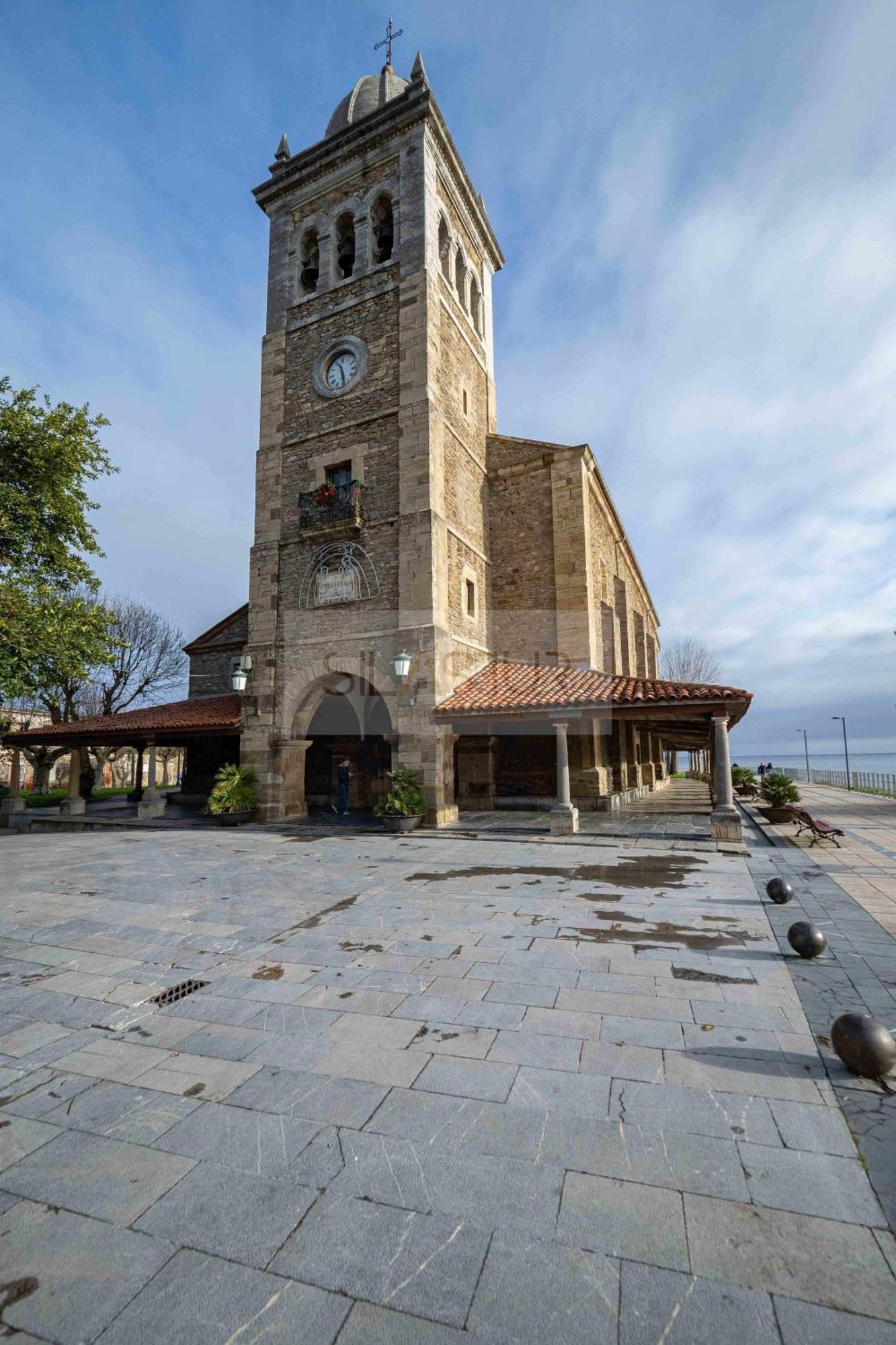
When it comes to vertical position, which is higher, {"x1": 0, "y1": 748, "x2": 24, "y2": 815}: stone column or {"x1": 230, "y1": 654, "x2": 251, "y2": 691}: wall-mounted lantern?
{"x1": 230, "y1": 654, "x2": 251, "y2": 691}: wall-mounted lantern

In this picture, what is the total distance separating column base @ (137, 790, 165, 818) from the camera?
18.1 meters

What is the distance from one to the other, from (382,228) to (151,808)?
19258 mm

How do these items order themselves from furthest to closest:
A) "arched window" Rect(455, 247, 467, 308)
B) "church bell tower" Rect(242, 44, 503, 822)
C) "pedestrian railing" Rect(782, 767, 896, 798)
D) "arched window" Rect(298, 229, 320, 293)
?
"pedestrian railing" Rect(782, 767, 896, 798)
"arched window" Rect(455, 247, 467, 308)
"arched window" Rect(298, 229, 320, 293)
"church bell tower" Rect(242, 44, 503, 822)

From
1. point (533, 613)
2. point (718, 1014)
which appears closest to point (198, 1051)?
point (718, 1014)

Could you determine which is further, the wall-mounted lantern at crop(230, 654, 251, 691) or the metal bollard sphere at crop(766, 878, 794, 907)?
the wall-mounted lantern at crop(230, 654, 251, 691)

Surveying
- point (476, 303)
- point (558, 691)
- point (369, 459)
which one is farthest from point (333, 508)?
point (476, 303)

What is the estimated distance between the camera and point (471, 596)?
17.4m

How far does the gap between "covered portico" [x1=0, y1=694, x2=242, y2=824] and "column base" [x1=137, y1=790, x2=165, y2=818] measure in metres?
0.02

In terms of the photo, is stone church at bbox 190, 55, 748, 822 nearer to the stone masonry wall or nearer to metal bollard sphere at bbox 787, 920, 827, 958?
the stone masonry wall

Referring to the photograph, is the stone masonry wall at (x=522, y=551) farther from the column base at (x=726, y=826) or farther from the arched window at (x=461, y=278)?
the column base at (x=726, y=826)

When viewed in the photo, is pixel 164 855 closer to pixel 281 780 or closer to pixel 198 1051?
pixel 281 780

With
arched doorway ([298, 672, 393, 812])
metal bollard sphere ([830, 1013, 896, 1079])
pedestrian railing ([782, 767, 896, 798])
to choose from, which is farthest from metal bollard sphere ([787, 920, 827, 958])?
pedestrian railing ([782, 767, 896, 798])

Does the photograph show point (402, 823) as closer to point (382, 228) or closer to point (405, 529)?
point (405, 529)

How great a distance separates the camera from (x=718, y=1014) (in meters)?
3.93
